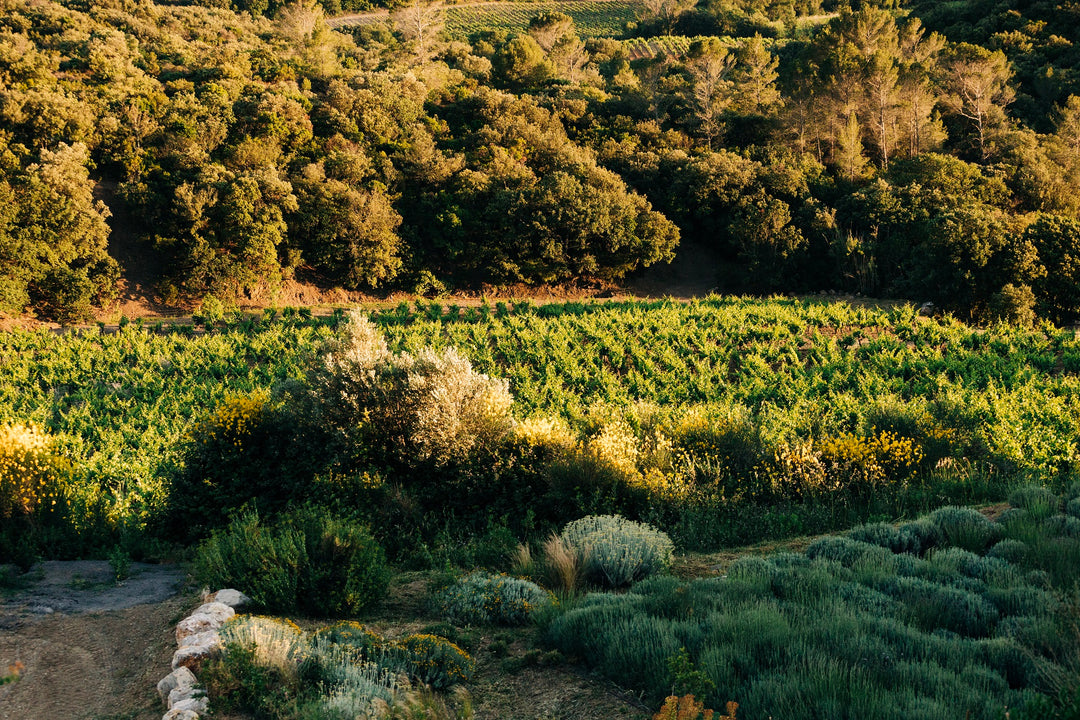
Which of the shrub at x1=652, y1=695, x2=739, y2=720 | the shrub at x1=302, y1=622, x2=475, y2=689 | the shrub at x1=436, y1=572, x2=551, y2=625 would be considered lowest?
the shrub at x1=436, y1=572, x2=551, y2=625

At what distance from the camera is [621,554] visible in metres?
7.85

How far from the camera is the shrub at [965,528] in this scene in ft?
25.5

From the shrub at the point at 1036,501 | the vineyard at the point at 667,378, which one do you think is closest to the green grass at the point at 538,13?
the vineyard at the point at 667,378

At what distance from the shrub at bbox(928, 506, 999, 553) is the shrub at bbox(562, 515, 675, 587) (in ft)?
9.50

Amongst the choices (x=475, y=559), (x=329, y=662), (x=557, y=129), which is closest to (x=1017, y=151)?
(x=557, y=129)

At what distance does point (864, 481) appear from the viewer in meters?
11.0

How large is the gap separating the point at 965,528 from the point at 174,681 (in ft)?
24.7

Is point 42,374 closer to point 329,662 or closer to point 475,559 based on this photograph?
point 475,559

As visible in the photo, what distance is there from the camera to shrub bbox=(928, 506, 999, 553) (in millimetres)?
7770

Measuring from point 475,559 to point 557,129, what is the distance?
41446 millimetres

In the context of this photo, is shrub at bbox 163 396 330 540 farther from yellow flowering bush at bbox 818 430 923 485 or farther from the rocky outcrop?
yellow flowering bush at bbox 818 430 923 485

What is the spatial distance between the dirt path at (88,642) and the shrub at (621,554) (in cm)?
393

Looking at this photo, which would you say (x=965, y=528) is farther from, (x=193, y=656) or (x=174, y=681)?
(x=174, y=681)

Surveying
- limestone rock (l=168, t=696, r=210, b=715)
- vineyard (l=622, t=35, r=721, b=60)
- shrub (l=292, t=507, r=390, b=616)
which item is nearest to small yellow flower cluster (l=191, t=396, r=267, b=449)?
shrub (l=292, t=507, r=390, b=616)
